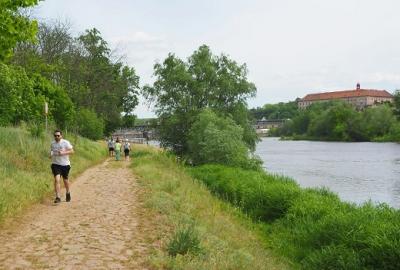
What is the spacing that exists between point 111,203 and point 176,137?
2827 centimetres

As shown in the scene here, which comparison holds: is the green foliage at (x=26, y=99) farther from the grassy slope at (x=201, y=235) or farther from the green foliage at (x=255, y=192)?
the green foliage at (x=255, y=192)

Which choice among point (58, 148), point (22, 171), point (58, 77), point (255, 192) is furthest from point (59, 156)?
point (58, 77)

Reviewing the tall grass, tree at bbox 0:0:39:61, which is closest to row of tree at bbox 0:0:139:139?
tree at bbox 0:0:39:61

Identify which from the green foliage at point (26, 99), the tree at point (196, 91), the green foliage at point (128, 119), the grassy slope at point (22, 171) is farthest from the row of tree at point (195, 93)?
the green foliage at point (128, 119)

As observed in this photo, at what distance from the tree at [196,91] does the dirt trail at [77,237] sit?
2697cm

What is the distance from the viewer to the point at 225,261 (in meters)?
7.21

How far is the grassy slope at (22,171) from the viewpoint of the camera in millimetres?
10758

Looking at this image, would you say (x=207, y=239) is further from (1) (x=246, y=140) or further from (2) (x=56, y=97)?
(1) (x=246, y=140)

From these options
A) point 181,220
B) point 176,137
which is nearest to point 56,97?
point 176,137

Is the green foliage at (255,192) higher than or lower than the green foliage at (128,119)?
lower

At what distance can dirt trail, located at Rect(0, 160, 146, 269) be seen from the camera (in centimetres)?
687

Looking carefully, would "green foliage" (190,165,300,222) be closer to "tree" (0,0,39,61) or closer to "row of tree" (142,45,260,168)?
"tree" (0,0,39,61)

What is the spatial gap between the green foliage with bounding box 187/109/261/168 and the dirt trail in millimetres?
18572

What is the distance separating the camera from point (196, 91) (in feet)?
131
